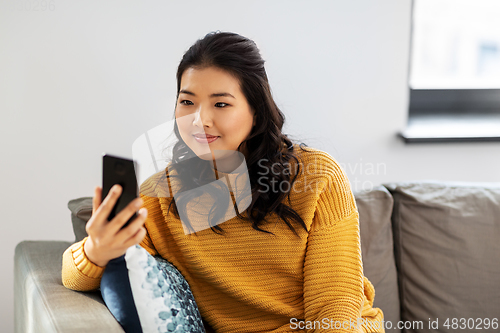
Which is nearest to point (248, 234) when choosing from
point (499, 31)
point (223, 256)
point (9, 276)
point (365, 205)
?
point (223, 256)

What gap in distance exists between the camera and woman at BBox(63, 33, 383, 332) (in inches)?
44.4

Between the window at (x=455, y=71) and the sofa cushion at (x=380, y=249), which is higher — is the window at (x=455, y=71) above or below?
above

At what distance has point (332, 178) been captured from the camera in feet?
3.89

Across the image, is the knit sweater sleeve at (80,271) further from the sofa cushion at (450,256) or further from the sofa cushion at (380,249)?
the sofa cushion at (450,256)

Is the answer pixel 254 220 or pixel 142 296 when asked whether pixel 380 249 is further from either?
pixel 142 296

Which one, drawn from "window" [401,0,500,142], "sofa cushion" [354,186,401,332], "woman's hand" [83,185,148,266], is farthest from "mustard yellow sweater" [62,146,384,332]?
"window" [401,0,500,142]

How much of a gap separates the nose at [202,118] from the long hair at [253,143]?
0.12 metres

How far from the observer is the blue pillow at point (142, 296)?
0.93 meters

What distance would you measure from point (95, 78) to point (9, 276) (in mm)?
853

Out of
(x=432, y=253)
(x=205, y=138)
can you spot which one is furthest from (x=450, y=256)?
(x=205, y=138)

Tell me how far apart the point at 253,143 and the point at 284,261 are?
34 centimetres

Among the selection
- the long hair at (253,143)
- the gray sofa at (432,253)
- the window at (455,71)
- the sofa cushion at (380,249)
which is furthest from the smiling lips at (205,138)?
the window at (455,71)

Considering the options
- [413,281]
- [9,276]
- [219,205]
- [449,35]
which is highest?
[449,35]

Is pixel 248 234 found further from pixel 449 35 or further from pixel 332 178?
pixel 449 35
